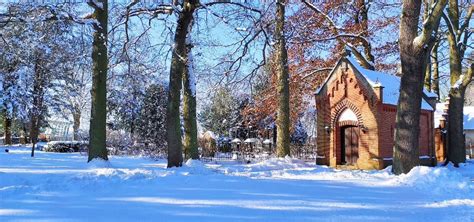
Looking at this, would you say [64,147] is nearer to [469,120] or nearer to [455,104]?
[455,104]

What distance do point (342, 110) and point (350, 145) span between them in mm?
1844

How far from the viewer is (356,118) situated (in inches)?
907

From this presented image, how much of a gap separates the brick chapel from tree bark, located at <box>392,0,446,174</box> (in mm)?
6489

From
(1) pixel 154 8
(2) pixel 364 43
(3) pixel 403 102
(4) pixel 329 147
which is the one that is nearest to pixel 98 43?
(1) pixel 154 8

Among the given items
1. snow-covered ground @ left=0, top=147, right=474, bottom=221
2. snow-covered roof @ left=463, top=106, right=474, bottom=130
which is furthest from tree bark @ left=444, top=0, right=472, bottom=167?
snow-covered roof @ left=463, top=106, right=474, bottom=130

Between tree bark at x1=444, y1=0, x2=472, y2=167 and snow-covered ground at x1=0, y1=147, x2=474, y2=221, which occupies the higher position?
tree bark at x1=444, y1=0, x2=472, y2=167

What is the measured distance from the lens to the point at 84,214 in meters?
7.10

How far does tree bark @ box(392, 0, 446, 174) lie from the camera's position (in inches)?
606

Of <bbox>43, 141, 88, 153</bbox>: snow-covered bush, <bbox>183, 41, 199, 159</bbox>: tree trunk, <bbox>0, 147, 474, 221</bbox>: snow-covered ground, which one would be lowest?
<bbox>0, 147, 474, 221</bbox>: snow-covered ground

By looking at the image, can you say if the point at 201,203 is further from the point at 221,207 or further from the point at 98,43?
the point at 98,43

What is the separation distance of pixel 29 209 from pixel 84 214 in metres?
1.07

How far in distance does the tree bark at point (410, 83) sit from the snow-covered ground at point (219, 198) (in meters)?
2.15

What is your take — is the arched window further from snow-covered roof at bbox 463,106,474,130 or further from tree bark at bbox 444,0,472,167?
snow-covered roof at bbox 463,106,474,130

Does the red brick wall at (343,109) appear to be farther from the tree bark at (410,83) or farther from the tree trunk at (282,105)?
the tree bark at (410,83)
